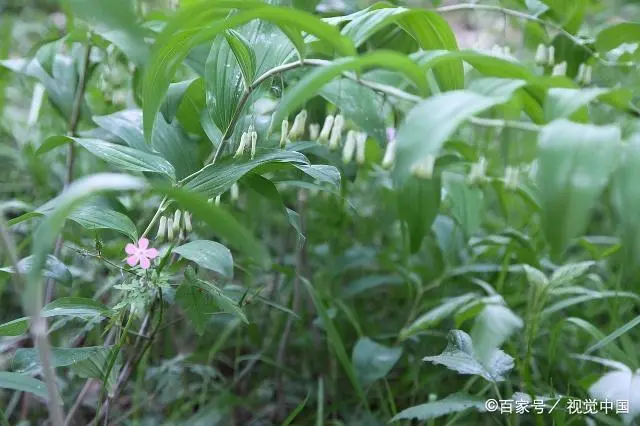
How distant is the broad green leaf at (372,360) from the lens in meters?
1.33

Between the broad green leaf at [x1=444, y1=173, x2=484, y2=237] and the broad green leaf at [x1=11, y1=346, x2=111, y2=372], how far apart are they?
0.70 m

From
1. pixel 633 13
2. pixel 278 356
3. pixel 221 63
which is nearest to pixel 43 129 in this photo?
pixel 278 356

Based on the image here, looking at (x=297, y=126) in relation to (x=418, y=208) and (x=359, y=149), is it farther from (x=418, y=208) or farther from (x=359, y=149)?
(x=418, y=208)

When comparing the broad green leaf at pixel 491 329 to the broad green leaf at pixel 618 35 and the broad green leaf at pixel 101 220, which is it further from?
the broad green leaf at pixel 618 35

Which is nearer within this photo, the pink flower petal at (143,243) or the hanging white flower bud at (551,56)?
the pink flower petal at (143,243)

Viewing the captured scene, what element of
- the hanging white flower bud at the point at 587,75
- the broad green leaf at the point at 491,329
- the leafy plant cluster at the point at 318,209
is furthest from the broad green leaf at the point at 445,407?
the hanging white flower bud at the point at 587,75

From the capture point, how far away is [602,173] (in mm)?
617

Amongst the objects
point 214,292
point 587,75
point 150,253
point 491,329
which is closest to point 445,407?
point 491,329

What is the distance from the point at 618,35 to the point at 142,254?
0.91 m

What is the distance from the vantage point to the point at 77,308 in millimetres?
1000

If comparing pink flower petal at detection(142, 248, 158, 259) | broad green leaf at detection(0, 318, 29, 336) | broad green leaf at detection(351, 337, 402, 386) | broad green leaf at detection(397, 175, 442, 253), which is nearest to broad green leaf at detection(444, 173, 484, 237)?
broad green leaf at detection(397, 175, 442, 253)

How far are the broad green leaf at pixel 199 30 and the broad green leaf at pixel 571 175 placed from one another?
0.89ft

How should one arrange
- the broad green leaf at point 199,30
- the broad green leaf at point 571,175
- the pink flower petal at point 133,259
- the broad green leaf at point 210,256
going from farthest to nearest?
the pink flower petal at point 133,259, the broad green leaf at point 210,256, the broad green leaf at point 199,30, the broad green leaf at point 571,175

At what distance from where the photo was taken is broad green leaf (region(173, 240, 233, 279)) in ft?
2.78
